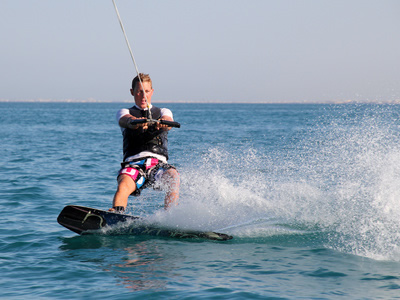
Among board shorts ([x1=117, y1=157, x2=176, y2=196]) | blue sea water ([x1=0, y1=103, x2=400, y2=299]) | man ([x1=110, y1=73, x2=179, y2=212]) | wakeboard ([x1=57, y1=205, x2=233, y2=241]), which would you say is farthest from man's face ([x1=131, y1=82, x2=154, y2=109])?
wakeboard ([x1=57, y1=205, x2=233, y2=241])

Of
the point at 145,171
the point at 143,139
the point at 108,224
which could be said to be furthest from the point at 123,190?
the point at 143,139

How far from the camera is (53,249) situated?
5.95m

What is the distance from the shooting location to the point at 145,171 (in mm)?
6285

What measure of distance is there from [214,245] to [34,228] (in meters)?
2.84

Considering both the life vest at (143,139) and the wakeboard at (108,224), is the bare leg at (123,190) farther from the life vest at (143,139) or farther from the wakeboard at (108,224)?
the life vest at (143,139)

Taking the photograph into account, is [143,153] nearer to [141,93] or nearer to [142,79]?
[141,93]

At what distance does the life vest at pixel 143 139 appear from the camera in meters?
6.30

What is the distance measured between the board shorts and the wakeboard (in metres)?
0.41

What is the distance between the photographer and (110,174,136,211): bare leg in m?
6.02

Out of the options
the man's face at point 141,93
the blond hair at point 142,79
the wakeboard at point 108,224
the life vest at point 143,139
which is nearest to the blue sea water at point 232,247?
the wakeboard at point 108,224

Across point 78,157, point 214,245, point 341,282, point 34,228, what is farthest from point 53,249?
point 78,157

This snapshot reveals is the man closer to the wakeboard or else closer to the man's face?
the man's face

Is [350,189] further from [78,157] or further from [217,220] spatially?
[78,157]

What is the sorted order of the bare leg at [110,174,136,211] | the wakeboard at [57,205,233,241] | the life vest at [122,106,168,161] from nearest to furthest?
the bare leg at [110,174,136,211] < the wakeboard at [57,205,233,241] < the life vest at [122,106,168,161]
